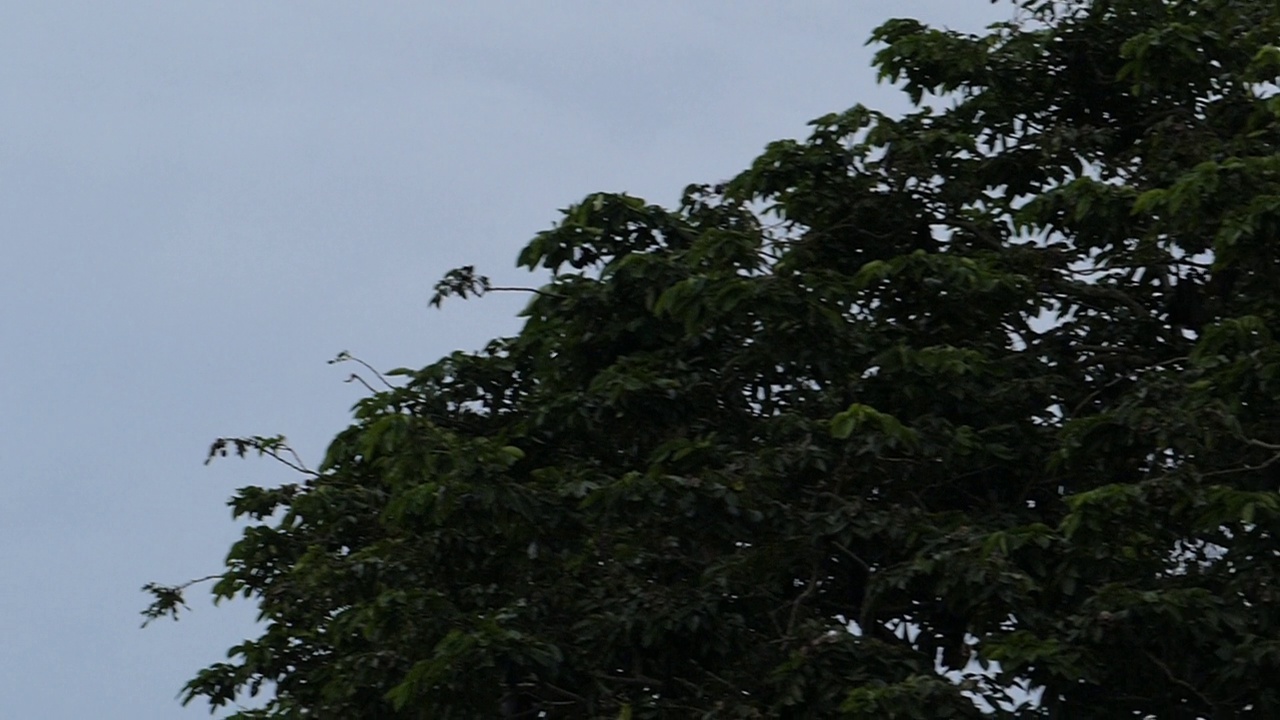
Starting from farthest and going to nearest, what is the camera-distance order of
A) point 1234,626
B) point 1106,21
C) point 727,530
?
point 1106,21, point 727,530, point 1234,626

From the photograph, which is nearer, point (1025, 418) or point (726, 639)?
point (726, 639)

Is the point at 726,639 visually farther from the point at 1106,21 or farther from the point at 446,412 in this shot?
the point at 1106,21

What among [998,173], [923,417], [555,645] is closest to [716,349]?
[923,417]

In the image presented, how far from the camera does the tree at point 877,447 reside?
8.12 metres

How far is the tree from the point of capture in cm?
812

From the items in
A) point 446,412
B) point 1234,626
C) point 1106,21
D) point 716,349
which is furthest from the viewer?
point 1106,21

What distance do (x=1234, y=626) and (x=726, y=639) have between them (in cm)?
216

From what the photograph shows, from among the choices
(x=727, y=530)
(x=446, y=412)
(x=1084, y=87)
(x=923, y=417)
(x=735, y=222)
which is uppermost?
(x=1084, y=87)

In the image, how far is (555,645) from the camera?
8.46 m

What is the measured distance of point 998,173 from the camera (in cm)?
1062

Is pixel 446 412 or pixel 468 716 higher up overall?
pixel 446 412

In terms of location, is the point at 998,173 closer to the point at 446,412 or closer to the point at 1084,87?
the point at 1084,87

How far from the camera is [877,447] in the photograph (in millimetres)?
8352

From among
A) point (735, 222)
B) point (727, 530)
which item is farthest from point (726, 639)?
point (735, 222)
